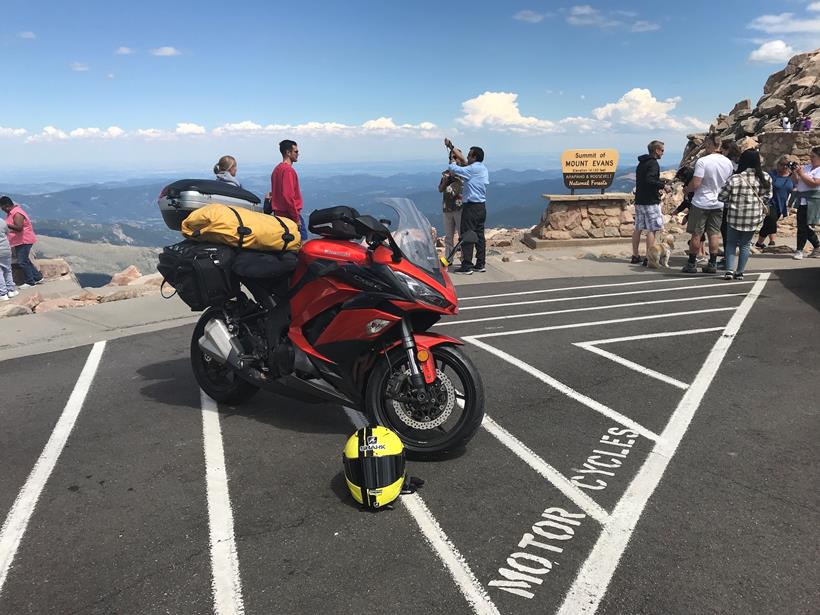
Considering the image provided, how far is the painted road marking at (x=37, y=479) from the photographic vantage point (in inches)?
112

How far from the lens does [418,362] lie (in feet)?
11.3

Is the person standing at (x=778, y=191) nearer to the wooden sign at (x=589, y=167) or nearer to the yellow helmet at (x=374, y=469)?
the wooden sign at (x=589, y=167)

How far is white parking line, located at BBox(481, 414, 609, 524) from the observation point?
3084mm

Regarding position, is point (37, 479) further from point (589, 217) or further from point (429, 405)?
point (589, 217)

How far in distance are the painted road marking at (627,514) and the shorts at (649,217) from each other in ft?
18.4

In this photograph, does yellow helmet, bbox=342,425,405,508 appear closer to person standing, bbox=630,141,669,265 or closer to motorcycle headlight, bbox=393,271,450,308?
motorcycle headlight, bbox=393,271,450,308

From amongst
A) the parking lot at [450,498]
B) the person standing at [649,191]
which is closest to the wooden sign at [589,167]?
the person standing at [649,191]

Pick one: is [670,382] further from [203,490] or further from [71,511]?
[71,511]

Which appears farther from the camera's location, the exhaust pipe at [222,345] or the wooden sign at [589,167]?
the wooden sign at [589,167]

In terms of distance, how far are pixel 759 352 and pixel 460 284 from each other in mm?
4922

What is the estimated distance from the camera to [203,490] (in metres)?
3.34

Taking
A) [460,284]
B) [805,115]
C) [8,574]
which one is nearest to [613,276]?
[460,284]

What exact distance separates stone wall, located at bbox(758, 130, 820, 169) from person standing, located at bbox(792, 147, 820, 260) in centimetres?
666

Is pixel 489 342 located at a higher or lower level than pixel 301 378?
lower
